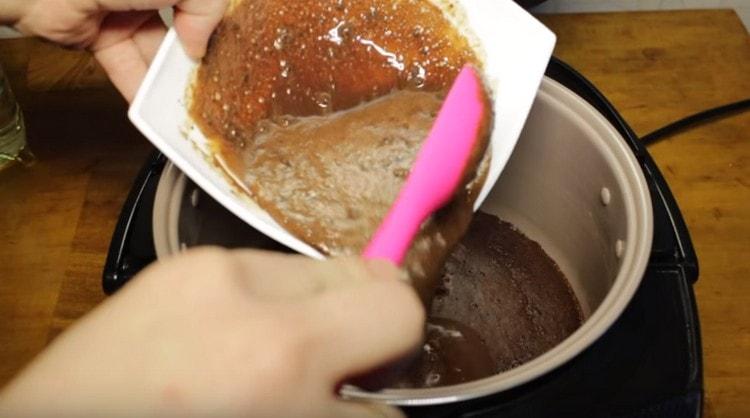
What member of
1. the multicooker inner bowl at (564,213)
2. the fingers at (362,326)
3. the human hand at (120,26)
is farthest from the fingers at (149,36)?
the fingers at (362,326)

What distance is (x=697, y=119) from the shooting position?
72 centimetres

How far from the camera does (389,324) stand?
308 millimetres

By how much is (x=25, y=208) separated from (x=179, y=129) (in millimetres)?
278

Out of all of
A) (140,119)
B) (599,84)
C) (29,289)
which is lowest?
(29,289)

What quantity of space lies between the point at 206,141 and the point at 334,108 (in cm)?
11

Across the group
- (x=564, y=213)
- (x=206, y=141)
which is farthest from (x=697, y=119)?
(x=206, y=141)

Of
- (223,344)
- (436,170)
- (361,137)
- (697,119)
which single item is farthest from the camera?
(697,119)

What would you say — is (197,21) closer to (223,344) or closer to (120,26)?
(120,26)

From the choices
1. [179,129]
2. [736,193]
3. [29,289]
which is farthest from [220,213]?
[736,193]

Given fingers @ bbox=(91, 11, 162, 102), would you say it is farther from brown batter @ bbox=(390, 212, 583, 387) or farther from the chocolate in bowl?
brown batter @ bbox=(390, 212, 583, 387)

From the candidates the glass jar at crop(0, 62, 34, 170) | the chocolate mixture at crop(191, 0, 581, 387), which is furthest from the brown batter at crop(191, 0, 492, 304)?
the glass jar at crop(0, 62, 34, 170)

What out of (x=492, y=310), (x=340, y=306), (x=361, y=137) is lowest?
(x=492, y=310)

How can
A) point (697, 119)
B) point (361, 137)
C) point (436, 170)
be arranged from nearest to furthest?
point (436, 170) < point (361, 137) < point (697, 119)

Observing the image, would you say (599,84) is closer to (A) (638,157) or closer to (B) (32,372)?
(A) (638,157)
